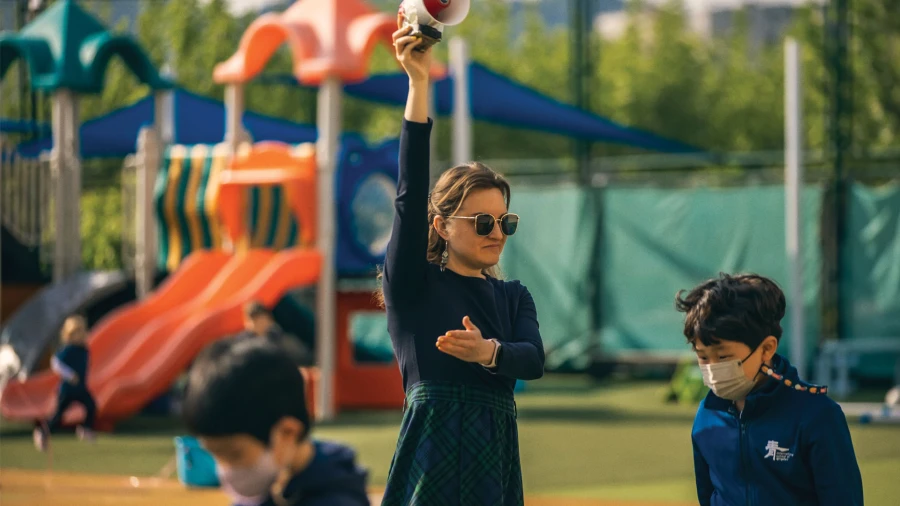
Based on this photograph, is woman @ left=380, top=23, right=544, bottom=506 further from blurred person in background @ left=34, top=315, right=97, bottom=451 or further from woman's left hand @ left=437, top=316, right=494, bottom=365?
blurred person in background @ left=34, top=315, right=97, bottom=451

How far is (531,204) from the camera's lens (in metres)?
18.9

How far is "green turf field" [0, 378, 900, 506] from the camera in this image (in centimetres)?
926

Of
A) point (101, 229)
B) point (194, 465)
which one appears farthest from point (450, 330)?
point (101, 229)

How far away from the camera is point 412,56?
3.55 m

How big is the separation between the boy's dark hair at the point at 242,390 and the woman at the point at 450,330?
1.06 meters

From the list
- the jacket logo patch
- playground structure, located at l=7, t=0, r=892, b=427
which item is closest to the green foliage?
playground structure, located at l=7, t=0, r=892, b=427

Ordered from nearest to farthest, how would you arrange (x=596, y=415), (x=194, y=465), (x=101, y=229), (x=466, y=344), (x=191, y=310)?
1. (x=466, y=344)
2. (x=194, y=465)
3. (x=596, y=415)
4. (x=191, y=310)
5. (x=101, y=229)

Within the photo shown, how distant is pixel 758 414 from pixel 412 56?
1213 mm

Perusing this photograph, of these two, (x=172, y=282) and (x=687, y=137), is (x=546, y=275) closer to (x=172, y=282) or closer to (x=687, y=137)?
(x=172, y=282)

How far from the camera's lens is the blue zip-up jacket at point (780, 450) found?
11.6 feet

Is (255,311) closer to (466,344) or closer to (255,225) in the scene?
(255,225)

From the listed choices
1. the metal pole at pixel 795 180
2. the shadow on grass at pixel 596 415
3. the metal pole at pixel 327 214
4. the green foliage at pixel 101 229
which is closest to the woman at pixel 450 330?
the shadow on grass at pixel 596 415

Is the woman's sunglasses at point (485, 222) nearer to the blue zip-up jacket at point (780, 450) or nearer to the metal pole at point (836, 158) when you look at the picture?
the blue zip-up jacket at point (780, 450)

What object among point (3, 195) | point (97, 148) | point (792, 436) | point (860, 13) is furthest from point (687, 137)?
point (792, 436)
